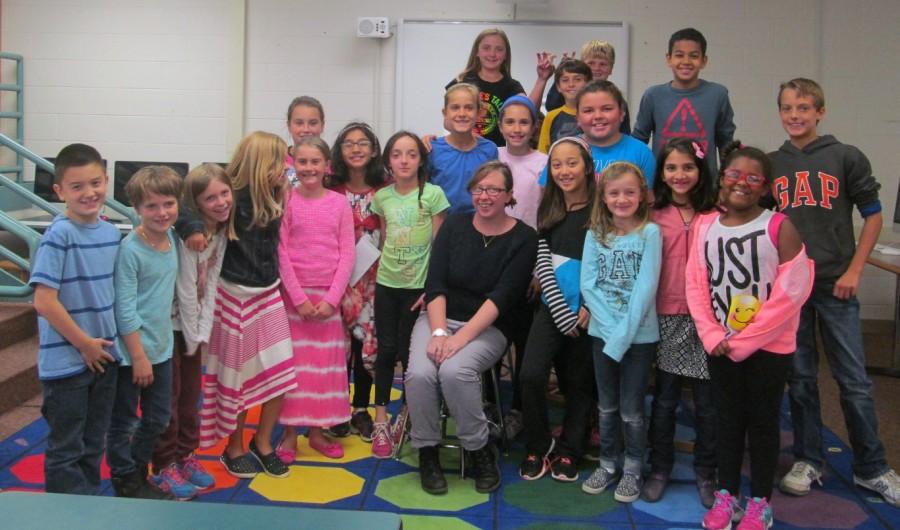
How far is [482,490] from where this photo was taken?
9.26 feet

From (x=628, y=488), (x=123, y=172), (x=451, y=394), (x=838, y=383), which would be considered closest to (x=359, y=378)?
(x=451, y=394)

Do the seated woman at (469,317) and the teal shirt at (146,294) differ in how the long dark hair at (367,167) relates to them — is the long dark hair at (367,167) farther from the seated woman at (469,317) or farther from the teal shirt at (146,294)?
the teal shirt at (146,294)

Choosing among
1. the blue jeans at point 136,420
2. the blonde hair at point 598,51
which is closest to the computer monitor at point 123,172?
the blonde hair at point 598,51

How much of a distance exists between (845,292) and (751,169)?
2.11ft

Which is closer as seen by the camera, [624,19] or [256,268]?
[256,268]

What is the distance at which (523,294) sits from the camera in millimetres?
3010

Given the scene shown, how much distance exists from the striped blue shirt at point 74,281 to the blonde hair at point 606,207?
5.22ft

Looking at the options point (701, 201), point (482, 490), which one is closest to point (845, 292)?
point (701, 201)

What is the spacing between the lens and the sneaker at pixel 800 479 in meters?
2.81

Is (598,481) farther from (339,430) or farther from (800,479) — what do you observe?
(339,430)

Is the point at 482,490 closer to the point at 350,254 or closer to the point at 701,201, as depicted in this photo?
the point at 350,254

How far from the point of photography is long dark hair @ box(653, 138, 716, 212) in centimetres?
274

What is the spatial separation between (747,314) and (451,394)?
3.37ft

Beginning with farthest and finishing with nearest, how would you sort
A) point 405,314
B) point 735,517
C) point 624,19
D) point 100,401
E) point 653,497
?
point 624,19, point 405,314, point 653,497, point 735,517, point 100,401
